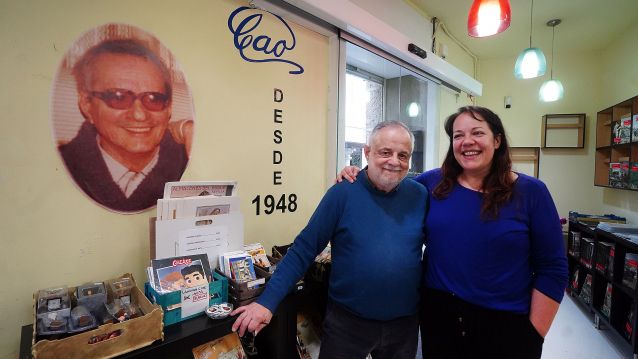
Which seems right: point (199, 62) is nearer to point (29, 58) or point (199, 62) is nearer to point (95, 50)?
point (95, 50)

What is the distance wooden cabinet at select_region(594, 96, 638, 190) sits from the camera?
10.1ft

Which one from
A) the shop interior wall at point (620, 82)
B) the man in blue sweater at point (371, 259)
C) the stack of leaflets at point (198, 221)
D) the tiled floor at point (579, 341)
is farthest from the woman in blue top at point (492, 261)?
the shop interior wall at point (620, 82)

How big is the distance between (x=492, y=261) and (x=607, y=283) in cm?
283

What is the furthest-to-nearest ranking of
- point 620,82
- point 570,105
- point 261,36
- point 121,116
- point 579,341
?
1. point 570,105
2. point 620,82
3. point 579,341
4. point 261,36
5. point 121,116

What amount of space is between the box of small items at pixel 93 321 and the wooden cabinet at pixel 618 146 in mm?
4235

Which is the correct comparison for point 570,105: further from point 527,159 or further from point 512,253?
point 512,253

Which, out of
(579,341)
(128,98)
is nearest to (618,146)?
(579,341)

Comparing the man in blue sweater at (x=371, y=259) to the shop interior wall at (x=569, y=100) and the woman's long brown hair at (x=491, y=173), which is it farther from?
the shop interior wall at (x=569, y=100)

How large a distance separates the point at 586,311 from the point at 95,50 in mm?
4727

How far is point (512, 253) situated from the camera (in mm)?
1176

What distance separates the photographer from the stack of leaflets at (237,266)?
4.16 ft

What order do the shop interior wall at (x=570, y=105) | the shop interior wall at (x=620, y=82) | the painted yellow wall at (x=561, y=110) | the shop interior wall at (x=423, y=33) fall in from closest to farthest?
the shop interior wall at (x=423, y=33), the shop interior wall at (x=620, y=82), the shop interior wall at (x=570, y=105), the painted yellow wall at (x=561, y=110)

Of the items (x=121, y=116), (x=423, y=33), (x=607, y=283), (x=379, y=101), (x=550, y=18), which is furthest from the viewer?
(x=379, y=101)

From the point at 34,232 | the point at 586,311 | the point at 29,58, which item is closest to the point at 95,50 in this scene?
the point at 29,58
